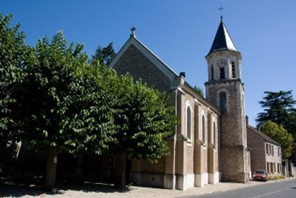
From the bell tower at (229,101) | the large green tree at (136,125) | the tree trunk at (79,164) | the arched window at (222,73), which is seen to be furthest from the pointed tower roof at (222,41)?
the tree trunk at (79,164)

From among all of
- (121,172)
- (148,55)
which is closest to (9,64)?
(121,172)

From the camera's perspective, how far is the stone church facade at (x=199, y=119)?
21094mm

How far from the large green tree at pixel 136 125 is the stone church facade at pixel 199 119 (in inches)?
125

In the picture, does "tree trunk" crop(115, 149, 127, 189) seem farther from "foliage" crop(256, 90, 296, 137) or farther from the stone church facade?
"foliage" crop(256, 90, 296, 137)

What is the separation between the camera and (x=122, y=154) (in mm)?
18281

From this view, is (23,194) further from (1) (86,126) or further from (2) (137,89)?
(2) (137,89)

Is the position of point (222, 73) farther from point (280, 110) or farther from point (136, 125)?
point (280, 110)

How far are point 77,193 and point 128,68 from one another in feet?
44.5

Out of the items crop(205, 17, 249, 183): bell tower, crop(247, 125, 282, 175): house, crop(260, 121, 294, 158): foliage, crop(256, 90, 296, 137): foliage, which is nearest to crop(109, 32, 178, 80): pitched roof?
crop(205, 17, 249, 183): bell tower

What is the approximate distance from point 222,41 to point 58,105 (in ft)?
93.0

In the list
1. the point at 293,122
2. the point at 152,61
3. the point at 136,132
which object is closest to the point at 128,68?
the point at 152,61

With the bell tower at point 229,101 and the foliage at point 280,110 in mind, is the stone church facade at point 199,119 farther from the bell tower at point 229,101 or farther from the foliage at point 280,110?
the foliage at point 280,110

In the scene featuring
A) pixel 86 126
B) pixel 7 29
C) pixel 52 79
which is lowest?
pixel 86 126

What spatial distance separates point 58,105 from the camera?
43.4 feet
